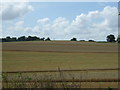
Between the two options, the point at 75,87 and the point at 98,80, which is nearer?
the point at 75,87

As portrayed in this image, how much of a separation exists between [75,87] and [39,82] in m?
1.24

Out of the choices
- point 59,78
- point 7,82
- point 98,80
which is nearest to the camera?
A: point 7,82

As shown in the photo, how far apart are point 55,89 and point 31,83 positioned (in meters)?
0.84

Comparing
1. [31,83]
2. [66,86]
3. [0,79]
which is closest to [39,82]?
[31,83]

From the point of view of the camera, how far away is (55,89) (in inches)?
287

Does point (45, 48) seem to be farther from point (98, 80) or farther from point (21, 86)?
point (21, 86)

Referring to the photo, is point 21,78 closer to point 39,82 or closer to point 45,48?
point 39,82

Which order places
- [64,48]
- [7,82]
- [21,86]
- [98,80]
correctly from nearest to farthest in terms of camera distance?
[21,86]
[7,82]
[98,80]
[64,48]

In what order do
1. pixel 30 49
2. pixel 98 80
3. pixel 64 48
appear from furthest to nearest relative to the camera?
pixel 64 48
pixel 30 49
pixel 98 80

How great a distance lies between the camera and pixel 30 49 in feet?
86.9

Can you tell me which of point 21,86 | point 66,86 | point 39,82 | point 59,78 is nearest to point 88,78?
point 59,78

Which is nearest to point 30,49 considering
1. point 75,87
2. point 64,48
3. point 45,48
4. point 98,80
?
point 45,48

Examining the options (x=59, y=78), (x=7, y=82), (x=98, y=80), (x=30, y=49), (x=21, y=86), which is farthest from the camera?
(x=30, y=49)

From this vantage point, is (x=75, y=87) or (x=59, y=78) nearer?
(x=75, y=87)
